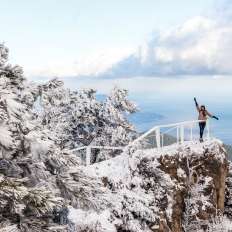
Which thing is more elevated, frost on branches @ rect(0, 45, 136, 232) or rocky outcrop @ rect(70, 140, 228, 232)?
frost on branches @ rect(0, 45, 136, 232)

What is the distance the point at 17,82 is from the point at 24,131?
109 cm

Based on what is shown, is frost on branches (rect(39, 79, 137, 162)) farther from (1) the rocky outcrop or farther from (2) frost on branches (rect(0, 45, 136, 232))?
(2) frost on branches (rect(0, 45, 136, 232))

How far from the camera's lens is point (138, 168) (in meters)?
20.2

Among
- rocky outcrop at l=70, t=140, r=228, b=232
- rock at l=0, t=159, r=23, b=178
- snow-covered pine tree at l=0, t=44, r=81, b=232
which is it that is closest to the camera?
snow-covered pine tree at l=0, t=44, r=81, b=232

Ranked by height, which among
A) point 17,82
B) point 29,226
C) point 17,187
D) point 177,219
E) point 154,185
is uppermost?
point 17,82

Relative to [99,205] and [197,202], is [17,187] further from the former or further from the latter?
[197,202]

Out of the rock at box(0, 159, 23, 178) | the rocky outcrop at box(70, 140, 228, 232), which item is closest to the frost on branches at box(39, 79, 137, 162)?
the rocky outcrop at box(70, 140, 228, 232)

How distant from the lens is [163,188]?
20.9 m

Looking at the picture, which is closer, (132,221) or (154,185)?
(132,221)

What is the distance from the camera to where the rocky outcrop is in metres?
18.3

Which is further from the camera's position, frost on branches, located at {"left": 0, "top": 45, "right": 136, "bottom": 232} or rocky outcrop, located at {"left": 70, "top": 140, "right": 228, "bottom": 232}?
rocky outcrop, located at {"left": 70, "top": 140, "right": 228, "bottom": 232}

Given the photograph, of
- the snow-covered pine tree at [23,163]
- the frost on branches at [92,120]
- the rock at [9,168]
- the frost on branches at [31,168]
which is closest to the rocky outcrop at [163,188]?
the frost on branches at [31,168]

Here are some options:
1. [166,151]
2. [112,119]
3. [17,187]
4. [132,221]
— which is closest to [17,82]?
[17,187]

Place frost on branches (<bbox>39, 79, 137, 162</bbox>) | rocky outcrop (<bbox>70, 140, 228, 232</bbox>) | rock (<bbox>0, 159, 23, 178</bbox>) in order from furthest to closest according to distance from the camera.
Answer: frost on branches (<bbox>39, 79, 137, 162</bbox>) → rocky outcrop (<bbox>70, 140, 228, 232</bbox>) → rock (<bbox>0, 159, 23, 178</bbox>)
